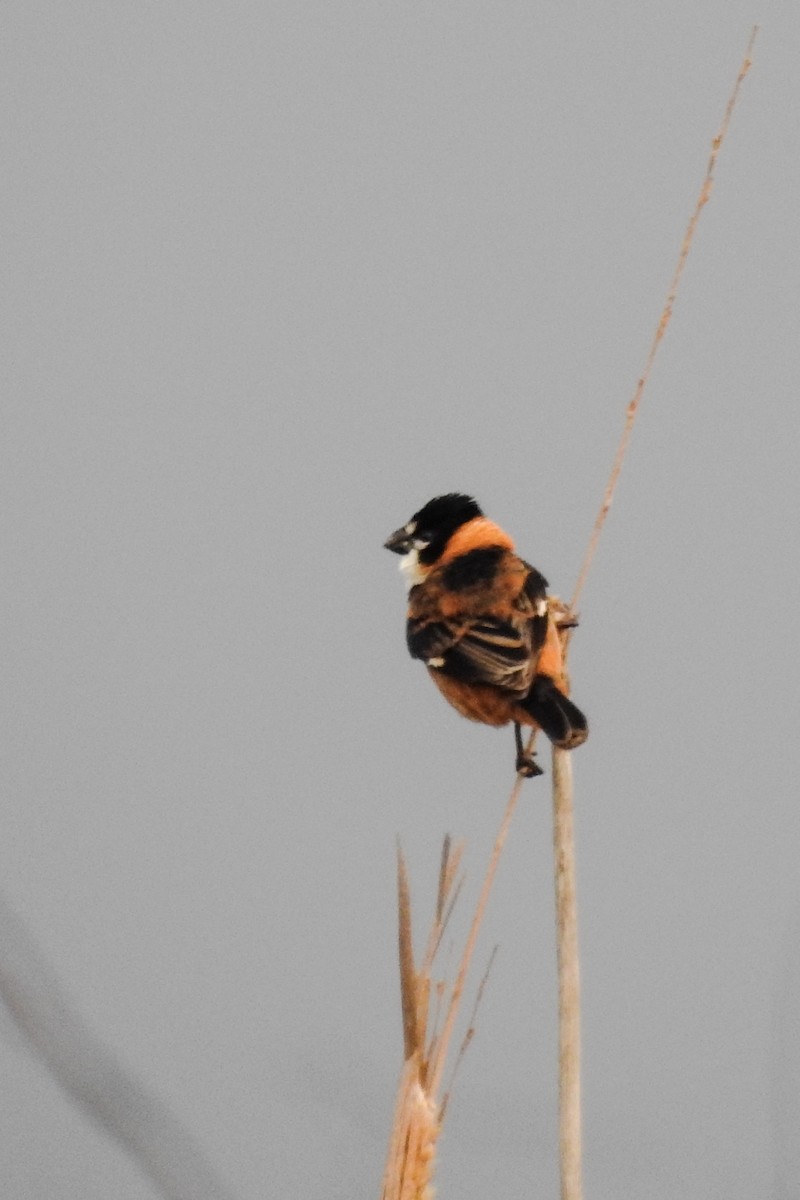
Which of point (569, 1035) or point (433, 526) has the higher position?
point (433, 526)

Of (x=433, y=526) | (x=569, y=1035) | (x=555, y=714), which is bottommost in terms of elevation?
(x=569, y=1035)

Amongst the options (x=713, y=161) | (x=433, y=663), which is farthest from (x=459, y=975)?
(x=433, y=663)

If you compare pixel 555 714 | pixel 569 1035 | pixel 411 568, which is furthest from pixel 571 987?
pixel 411 568

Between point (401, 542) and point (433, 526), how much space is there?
0.05 m

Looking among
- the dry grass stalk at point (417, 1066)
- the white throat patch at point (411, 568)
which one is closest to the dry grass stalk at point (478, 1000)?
the dry grass stalk at point (417, 1066)

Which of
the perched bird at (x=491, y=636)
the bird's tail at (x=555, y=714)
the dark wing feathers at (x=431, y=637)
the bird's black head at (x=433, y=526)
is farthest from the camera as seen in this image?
the bird's black head at (x=433, y=526)

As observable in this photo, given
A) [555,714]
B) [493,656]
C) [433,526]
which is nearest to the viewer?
[555,714]

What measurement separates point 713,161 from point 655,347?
13 cm

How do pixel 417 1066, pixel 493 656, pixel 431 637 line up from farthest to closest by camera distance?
pixel 431 637, pixel 493 656, pixel 417 1066

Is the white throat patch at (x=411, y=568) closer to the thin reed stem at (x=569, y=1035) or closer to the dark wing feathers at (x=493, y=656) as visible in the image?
the dark wing feathers at (x=493, y=656)

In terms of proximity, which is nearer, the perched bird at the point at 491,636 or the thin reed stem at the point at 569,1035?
the thin reed stem at the point at 569,1035

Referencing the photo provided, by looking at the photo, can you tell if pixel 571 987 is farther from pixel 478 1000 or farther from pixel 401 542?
pixel 401 542

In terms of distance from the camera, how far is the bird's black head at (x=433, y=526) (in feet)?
6.36

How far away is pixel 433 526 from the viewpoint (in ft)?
6.39
